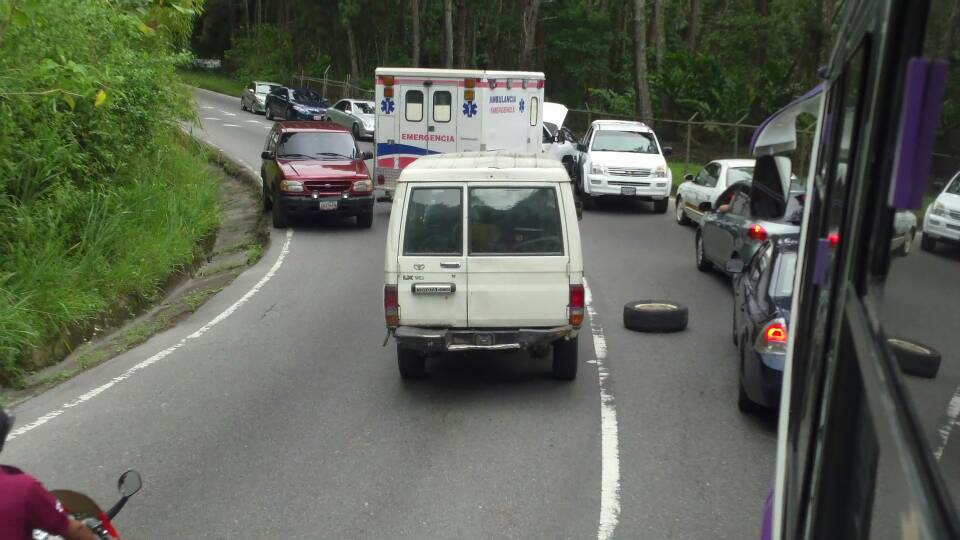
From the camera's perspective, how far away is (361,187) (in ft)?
65.9

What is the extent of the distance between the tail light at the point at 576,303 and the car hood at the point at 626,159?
547 inches

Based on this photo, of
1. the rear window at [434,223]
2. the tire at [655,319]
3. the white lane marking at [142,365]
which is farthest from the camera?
→ the tire at [655,319]

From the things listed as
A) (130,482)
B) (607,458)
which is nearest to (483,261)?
(607,458)

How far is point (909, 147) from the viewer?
1.58 metres

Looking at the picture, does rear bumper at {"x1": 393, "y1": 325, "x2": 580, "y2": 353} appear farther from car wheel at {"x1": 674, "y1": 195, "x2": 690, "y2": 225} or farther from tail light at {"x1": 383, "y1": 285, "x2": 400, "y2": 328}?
car wheel at {"x1": 674, "y1": 195, "x2": 690, "y2": 225}

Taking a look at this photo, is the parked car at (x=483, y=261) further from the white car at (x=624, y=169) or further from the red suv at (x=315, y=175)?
the white car at (x=624, y=169)

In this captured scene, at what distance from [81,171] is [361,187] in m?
6.42

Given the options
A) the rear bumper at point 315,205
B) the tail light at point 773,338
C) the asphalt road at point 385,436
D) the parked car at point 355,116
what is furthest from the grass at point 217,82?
the tail light at point 773,338

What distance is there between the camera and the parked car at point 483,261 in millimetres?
9141

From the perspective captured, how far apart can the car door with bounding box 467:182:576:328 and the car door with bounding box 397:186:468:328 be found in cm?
9

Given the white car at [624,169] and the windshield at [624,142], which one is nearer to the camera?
the white car at [624,169]

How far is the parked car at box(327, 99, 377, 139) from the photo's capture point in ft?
126

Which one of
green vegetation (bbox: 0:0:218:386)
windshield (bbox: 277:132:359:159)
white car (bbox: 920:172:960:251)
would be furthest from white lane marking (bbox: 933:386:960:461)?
windshield (bbox: 277:132:359:159)

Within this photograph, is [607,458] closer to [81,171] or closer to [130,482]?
[130,482]
